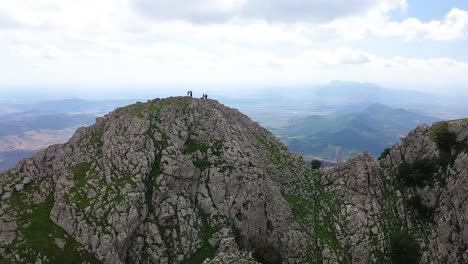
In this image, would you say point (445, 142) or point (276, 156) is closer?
point (445, 142)

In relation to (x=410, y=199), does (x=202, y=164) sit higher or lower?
higher

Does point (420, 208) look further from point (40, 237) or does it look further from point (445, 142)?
point (40, 237)

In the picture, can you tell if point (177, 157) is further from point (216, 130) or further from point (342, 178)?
point (342, 178)

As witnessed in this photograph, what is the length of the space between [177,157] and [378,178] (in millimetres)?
39773

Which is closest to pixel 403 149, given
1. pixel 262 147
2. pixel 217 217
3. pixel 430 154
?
pixel 430 154

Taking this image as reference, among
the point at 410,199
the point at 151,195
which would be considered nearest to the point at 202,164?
the point at 151,195

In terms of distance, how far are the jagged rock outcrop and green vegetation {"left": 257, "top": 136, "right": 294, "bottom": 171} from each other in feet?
2.91

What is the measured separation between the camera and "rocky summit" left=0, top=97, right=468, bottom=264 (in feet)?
171

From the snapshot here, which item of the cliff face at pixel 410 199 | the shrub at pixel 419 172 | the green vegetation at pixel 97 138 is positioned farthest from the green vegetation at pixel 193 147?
the shrub at pixel 419 172

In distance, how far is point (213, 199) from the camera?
60.1 m

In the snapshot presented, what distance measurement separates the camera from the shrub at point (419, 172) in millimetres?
65944

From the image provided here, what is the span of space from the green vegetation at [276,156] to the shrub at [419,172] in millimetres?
22072

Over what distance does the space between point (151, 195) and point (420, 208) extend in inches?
1887

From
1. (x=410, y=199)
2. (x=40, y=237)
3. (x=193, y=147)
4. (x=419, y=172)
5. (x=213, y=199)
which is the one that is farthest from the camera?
(x=410, y=199)
